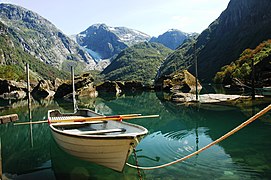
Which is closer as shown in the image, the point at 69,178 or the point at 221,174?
the point at 221,174

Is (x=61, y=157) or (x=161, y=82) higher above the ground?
(x=161, y=82)

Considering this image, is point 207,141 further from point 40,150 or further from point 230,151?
point 40,150

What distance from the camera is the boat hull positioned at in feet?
33.2

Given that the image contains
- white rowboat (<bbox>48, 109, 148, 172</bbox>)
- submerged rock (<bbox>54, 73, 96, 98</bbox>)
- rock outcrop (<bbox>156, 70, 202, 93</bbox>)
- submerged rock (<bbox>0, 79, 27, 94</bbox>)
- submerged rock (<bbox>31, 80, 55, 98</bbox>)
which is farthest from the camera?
submerged rock (<bbox>0, 79, 27, 94</bbox>)

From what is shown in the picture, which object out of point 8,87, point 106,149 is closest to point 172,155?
point 106,149

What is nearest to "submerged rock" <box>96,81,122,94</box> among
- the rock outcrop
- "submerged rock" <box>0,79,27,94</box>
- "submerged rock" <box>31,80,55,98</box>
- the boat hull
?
the rock outcrop

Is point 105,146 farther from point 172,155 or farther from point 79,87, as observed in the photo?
point 79,87

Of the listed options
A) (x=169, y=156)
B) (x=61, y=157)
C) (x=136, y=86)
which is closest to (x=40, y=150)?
(x=61, y=157)

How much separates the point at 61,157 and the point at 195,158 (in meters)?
7.90

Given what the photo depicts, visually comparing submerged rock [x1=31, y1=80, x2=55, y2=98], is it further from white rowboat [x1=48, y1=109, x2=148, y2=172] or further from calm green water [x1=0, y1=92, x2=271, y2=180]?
white rowboat [x1=48, y1=109, x2=148, y2=172]

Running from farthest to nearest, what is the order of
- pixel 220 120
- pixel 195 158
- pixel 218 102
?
pixel 218 102
pixel 220 120
pixel 195 158

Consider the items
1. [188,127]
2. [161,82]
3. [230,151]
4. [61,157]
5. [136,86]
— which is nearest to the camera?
[230,151]

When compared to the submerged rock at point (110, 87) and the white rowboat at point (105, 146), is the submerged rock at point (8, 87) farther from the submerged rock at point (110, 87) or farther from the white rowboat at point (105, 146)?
the white rowboat at point (105, 146)

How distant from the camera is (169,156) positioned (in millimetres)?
13688
